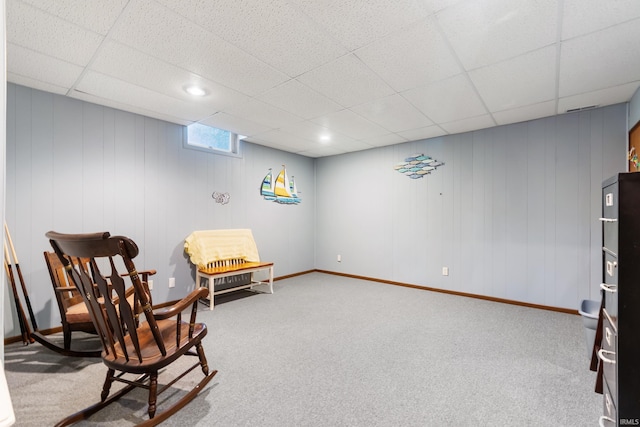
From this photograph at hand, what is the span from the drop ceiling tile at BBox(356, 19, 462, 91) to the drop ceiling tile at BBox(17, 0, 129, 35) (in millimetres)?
1610

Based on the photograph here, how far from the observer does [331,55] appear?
2291 millimetres

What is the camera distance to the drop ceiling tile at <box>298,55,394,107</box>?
96.6 inches

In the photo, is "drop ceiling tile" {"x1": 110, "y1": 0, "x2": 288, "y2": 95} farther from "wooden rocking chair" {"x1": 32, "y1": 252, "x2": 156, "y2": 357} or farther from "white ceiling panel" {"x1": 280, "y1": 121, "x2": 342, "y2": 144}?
"wooden rocking chair" {"x1": 32, "y1": 252, "x2": 156, "y2": 357}

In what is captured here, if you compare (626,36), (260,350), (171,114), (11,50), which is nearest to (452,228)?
(626,36)

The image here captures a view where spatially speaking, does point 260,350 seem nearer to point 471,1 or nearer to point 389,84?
point 389,84

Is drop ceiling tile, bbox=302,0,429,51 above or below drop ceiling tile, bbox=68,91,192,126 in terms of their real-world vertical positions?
above

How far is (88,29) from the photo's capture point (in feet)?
6.54

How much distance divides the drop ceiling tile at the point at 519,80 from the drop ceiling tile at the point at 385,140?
1.46 metres

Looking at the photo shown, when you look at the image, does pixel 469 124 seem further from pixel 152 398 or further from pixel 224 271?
pixel 152 398

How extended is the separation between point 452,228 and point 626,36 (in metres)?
2.84

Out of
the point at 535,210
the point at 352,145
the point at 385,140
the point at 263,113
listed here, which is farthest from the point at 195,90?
the point at 535,210

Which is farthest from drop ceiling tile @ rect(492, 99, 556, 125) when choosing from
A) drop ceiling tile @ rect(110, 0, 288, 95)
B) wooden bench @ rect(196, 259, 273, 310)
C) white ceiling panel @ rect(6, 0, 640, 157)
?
wooden bench @ rect(196, 259, 273, 310)

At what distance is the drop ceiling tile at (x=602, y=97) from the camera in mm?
2837

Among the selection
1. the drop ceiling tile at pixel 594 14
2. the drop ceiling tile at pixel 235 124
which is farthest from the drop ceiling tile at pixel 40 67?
the drop ceiling tile at pixel 594 14
